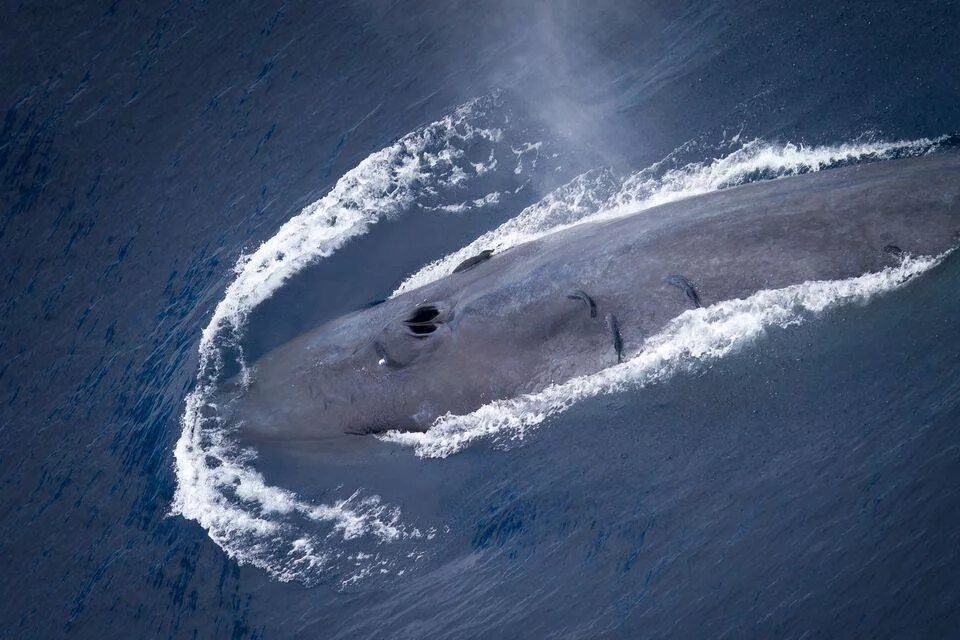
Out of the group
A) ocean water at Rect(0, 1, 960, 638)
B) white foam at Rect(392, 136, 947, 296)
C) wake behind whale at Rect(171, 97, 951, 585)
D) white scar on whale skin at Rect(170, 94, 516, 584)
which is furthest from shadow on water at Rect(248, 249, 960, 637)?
white foam at Rect(392, 136, 947, 296)

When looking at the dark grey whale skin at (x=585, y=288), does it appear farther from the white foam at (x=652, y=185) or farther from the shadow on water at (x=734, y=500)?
the white foam at (x=652, y=185)

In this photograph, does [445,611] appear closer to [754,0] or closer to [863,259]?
[863,259]

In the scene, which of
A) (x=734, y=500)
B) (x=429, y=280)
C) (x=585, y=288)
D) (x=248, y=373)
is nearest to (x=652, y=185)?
(x=585, y=288)

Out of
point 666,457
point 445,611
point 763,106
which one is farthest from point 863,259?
point 445,611

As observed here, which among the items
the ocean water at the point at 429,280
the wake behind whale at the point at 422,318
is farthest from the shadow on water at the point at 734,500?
the wake behind whale at the point at 422,318

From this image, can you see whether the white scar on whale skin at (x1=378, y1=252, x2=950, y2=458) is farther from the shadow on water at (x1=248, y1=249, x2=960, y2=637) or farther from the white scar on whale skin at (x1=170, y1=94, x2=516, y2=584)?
the white scar on whale skin at (x1=170, y1=94, x2=516, y2=584)

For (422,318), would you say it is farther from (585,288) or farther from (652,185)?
(652,185)

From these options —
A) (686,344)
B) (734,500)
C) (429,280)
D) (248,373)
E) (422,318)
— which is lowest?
(734,500)
